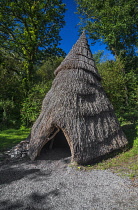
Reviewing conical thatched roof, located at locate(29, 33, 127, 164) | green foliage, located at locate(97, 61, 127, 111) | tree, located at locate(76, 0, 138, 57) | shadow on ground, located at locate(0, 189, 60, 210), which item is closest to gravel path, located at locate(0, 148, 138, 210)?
shadow on ground, located at locate(0, 189, 60, 210)

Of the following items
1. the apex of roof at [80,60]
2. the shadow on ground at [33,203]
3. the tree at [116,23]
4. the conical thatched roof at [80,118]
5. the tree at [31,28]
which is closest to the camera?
the shadow on ground at [33,203]

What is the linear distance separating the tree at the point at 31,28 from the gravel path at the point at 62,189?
11.7 m

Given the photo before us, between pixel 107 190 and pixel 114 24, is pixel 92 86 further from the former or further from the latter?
pixel 114 24

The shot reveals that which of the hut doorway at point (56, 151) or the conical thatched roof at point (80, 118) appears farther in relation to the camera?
the hut doorway at point (56, 151)

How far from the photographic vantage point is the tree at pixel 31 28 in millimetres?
14070

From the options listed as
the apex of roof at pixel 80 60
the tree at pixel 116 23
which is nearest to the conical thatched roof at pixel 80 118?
the apex of roof at pixel 80 60

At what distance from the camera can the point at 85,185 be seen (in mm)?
4180

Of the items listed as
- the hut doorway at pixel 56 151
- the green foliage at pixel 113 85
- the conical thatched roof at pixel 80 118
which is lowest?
the hut doorway at pixel 56 151

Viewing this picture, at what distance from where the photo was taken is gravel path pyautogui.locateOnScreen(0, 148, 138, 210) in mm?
3376

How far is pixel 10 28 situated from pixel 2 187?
50.4 feet

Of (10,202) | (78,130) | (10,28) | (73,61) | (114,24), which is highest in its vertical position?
(114,24)

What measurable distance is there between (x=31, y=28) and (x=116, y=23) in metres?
9.79

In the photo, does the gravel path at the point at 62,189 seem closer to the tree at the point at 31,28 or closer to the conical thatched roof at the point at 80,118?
the conical thatched roof at the point at 80,118

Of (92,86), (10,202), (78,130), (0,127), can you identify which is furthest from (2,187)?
(0,127)
